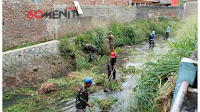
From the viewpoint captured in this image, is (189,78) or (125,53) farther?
(125,53)

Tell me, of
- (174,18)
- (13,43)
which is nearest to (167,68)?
(13,43)

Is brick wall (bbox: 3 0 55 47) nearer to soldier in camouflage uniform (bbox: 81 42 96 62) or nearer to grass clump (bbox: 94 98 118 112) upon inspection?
soldier in camouflage uniform (bbox: 81 42 96 62)

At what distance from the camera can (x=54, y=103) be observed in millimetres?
5766

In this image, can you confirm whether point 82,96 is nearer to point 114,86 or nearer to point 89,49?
point 114,86

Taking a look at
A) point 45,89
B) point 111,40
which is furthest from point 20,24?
point 111,40

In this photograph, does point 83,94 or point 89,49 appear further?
point 89,49

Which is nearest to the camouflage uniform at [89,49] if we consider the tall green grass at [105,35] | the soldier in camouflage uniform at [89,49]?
the soldier in camouflage uniform at [89,49]

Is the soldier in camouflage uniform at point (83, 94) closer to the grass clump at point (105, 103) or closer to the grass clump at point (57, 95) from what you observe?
the grass clump at point (105, 103)

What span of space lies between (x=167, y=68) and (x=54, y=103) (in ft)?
12.3

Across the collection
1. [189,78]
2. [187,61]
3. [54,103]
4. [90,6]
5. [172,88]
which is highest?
[90,6]

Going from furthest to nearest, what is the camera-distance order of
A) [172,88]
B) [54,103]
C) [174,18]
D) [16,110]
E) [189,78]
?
[174,18] → [54,103] → [16,110] → [172,88] → [189,78]

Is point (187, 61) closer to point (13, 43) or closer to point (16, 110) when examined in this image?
point (16, 110)

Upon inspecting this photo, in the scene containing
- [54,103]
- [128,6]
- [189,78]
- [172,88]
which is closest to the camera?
[189,78]

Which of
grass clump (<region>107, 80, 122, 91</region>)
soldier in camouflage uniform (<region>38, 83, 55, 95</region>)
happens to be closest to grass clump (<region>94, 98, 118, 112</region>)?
grass clump (<region>107, 80, 122, 91</region>)
